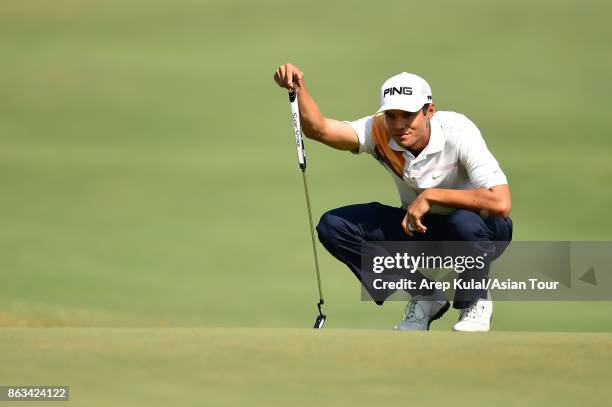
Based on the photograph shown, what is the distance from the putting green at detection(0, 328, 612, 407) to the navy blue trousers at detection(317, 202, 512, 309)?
83 centimetres

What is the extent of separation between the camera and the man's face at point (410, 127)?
17.0 feet

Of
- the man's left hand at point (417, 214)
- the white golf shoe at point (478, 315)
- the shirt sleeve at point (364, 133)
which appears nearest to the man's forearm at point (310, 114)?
the shirt sleeve at point (364, 133)

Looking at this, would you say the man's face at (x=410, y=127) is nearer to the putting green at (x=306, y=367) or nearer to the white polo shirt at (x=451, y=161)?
the white polo shirt at (x=451, y=161)

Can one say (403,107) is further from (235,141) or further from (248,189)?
(235,141)

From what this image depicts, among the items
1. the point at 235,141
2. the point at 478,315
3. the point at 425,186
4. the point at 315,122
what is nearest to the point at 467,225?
the point at 425,186

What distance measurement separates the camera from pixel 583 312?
7.88 meters

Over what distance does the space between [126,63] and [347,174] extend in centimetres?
305

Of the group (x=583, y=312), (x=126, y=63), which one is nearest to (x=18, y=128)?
(x=126, y=63)

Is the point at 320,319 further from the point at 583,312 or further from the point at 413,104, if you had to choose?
the point at 583,312

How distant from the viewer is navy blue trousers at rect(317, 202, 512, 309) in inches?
205

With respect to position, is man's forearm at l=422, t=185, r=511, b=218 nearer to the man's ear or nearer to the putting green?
the man's ear

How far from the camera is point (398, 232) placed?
5.54m

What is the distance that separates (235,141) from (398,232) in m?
5.60

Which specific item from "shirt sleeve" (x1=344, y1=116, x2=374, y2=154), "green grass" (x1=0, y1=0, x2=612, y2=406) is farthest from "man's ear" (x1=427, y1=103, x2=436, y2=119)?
"green grass" (x1=0, y1=0, x2=612, y2=406)
